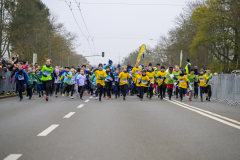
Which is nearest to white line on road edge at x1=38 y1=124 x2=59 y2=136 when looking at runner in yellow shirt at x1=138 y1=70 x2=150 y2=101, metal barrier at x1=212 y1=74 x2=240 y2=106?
runner in yellow shirt at x1=138 y1=70 x2=150 y2=101

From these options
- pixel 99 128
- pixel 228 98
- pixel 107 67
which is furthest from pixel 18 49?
pixel 99 128

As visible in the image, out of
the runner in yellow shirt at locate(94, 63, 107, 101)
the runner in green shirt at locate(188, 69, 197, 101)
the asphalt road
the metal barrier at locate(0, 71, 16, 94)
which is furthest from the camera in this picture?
the metal barrier at locate(0, 71, 16, 94)

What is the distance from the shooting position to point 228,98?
16312mm

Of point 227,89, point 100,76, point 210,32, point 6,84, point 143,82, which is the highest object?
point 210,32

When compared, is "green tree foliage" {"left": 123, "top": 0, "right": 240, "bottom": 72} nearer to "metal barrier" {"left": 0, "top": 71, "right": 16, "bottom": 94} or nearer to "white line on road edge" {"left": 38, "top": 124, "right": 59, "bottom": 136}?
"metal barrier" {"left": 0, "top": 71, "right": 16, "bottom": 94}

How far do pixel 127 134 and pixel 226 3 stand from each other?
116ft

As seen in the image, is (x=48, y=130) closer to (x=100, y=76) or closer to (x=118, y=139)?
(x=118, y=139)

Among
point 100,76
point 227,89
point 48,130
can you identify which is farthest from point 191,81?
point 48,130

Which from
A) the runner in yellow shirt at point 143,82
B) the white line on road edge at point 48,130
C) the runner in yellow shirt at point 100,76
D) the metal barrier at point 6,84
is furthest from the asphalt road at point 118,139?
the metal barrier at point 6,84

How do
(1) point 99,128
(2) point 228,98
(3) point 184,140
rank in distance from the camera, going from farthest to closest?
1. (2) point 228,98
2. (1) point 99,128
3. (3) point 184,140

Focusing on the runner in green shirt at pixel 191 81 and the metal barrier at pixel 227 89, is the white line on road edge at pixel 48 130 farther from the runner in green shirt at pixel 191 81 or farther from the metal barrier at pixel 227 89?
the runner in green shirt at pixel 191 81

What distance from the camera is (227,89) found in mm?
16344

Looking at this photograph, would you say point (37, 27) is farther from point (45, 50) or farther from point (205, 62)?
point (205, 62)

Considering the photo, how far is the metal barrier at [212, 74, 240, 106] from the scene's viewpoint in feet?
49.7
